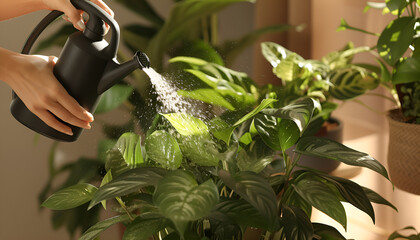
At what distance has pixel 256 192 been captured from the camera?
0.60m

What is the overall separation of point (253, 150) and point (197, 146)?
11 cm

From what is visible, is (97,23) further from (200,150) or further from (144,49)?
(144,49)

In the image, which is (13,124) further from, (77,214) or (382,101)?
(382,101)

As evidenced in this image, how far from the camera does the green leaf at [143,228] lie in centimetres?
64

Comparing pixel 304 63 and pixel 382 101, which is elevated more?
pixel 304 63

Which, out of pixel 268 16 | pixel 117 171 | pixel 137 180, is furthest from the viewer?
pixel 268 16

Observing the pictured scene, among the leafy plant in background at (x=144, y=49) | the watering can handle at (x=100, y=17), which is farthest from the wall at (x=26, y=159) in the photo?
the watering can handle at (x=100, y=17)

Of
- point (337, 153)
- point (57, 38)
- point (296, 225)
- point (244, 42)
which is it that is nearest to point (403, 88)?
point (337, 153)

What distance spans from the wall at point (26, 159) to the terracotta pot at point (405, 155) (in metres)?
0.88

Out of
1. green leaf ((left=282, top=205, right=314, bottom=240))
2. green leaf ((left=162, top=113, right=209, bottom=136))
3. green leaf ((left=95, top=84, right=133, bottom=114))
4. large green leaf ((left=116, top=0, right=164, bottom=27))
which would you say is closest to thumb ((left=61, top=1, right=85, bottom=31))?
green leaf ((left=162, top=113, right=209, bottom=136))

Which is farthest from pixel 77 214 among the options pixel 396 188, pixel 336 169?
pixel 396 188

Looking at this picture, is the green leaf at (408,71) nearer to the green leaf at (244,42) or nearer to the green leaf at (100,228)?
the green leaf at (100,228)

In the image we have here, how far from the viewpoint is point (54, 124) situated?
71 centimetres

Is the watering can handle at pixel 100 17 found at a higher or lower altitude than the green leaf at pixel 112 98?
higher
